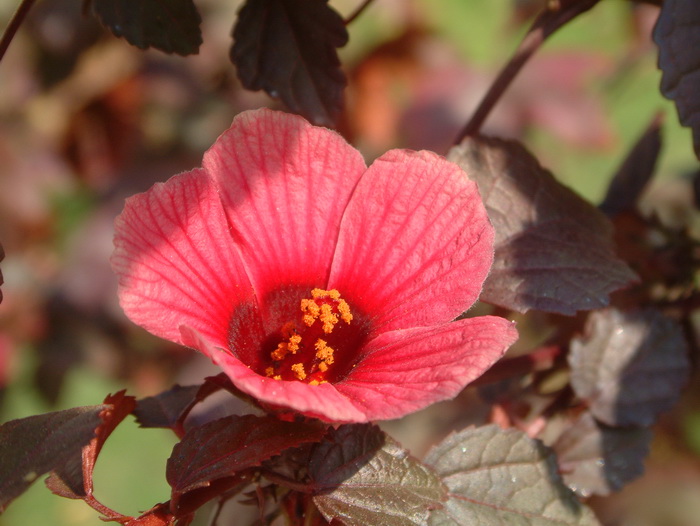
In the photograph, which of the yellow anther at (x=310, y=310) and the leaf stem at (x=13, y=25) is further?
the yellow anther at (x=310, y=310)

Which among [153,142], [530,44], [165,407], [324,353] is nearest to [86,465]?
[165,407]

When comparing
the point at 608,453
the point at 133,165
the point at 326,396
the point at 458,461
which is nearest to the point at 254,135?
the point at 326,396

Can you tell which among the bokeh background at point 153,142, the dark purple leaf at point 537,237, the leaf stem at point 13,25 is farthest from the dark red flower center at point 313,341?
the bokeh background at point 153,142

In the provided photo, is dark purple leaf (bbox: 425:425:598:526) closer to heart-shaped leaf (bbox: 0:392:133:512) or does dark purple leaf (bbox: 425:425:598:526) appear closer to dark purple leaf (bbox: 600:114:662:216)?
heart-shaped leaf (bbox: 0:392:133:512)

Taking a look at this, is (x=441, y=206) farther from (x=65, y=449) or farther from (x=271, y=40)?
(x=65, y=449)

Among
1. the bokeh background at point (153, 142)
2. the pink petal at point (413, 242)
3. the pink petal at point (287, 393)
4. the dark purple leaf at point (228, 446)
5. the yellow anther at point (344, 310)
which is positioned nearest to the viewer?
the pink petal at point (287, 393)

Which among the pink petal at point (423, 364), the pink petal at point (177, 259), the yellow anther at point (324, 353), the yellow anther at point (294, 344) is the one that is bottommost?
the yellow anther at point (324, 353)

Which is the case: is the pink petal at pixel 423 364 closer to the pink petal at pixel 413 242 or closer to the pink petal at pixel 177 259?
the pink petal at pixel 413 242
